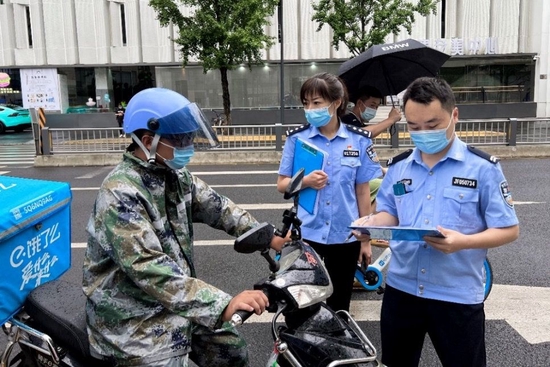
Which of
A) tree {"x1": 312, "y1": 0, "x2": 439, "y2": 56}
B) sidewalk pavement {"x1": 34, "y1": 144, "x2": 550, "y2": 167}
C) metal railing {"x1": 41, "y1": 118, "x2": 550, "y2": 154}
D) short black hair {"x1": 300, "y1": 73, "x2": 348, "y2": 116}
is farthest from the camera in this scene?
tree {"x1": 312, "y1": 0, "x2": 439, "y2": 56}

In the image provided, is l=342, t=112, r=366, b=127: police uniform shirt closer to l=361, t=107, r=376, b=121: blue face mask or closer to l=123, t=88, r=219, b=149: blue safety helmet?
l=361, t=107, r=376, b=121: blue face mask

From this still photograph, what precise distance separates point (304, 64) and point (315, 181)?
2575 cm

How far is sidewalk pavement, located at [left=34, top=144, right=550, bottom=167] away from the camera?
523 inches

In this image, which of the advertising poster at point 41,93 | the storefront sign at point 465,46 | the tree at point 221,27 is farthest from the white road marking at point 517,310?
the storefront sign at point 465,46

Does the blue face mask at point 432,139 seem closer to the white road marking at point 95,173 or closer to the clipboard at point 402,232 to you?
the clipboard at point 402,232

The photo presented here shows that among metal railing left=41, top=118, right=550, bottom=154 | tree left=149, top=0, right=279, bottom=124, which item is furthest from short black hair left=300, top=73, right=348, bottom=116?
tree left=149, top=0, right=279, bottom=124

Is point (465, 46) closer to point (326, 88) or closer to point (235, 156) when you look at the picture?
point (235, 156)

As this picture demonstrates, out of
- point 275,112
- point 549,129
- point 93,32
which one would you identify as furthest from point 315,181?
point 93,32

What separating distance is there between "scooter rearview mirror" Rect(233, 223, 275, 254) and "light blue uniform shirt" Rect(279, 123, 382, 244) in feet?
4.52

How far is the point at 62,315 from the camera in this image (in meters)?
2.37

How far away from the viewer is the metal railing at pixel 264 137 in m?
13.2

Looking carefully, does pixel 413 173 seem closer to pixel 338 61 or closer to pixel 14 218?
pixel 14 218

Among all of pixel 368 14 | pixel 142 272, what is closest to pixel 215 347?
pixel 142 272

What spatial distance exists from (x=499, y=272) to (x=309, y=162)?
3.14 metres
